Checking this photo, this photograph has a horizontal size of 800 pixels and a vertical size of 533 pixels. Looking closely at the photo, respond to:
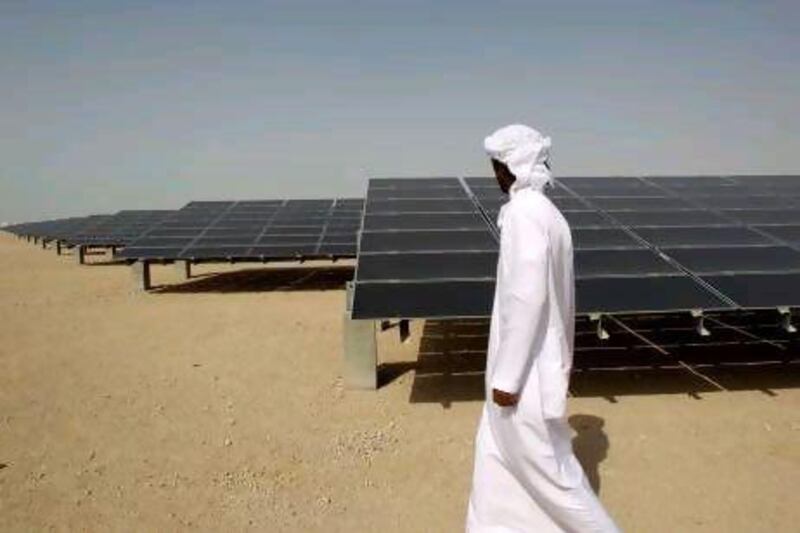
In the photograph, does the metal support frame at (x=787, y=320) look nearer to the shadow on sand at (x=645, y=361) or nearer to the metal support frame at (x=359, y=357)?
the shadow on sand at (x=645, y=361)

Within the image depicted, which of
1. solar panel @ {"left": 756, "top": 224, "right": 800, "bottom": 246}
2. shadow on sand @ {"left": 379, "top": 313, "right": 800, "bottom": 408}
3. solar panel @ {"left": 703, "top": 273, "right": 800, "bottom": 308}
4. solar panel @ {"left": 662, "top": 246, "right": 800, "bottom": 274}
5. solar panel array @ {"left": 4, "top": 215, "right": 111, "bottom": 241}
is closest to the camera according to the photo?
solar panel @ {"left": 703, "top": 273, "right": 800, "bottom": 308}

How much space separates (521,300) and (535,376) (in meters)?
0.46

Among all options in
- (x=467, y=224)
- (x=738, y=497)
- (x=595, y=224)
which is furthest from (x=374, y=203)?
(x=738, y=497)

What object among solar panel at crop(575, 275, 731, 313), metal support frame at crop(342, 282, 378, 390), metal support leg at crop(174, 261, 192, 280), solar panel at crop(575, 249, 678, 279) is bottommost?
metal support leg at crop(174, 261, 192, 280)

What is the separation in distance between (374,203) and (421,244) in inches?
124

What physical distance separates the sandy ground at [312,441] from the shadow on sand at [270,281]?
7.00 m

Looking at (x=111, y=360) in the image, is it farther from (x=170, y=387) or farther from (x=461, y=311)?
(x=461, y=311)

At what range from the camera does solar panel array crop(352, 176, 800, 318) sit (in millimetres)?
8617

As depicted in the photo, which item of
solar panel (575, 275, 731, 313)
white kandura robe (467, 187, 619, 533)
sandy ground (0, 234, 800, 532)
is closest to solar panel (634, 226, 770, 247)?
solar panel (575, 275, 731, 313)

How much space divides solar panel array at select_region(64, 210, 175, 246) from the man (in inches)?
1025

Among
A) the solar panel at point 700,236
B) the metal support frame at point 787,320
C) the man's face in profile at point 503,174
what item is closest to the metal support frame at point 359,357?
the solar panel at point 700,236

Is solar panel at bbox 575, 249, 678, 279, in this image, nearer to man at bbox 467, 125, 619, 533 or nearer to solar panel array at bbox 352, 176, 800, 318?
solar panel array at bbox 352, 176, 800, 318

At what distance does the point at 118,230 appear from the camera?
3319 cm

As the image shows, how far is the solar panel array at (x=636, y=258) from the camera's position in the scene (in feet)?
28.3
